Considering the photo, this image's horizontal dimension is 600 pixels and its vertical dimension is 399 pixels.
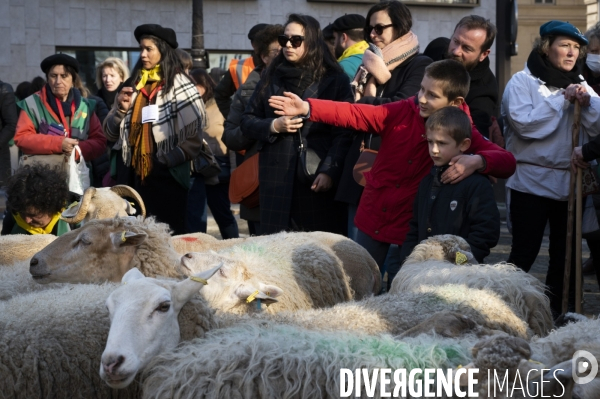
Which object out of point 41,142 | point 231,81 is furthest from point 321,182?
point 231,81

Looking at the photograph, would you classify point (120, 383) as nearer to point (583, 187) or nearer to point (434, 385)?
point (434, 385)

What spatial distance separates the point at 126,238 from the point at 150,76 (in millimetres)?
2418

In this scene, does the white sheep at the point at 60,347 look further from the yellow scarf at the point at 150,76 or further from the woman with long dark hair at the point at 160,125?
the yellow scarf at the point at 150,76

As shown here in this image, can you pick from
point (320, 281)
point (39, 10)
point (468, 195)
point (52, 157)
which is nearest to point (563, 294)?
point (468, 195)

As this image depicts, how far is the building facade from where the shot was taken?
18.9 m

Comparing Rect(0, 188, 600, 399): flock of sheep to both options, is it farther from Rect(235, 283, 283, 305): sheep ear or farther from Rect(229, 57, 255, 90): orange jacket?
Rect(229, 57, 255, 90): orange jacket

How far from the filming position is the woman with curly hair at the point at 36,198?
5.90 meters

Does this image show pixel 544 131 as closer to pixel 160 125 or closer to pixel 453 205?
pixel 453 205

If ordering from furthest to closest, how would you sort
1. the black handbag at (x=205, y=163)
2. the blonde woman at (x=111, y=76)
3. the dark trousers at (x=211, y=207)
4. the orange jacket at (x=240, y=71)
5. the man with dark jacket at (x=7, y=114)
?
1. the man with dark jacket at (x=7, y=114)
2. the blonde woman at (x=111, y=76)
3. the orange jacket at (x=240, y=71)
4. the dark trousers at (x=211, y=207)
5. the black handbag at (x=205, y=163)

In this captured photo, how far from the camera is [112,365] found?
9.42ft

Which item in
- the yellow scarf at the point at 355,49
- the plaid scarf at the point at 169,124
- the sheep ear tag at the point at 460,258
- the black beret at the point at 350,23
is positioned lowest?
the sheep ear tag at the point at 460,258

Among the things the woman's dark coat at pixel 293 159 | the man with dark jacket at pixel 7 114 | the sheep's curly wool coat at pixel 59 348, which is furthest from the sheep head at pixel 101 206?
the man with dark jacket at pixel 7 114

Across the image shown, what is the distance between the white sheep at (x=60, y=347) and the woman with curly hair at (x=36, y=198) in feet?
8.26

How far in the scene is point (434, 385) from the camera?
8.92 ft
